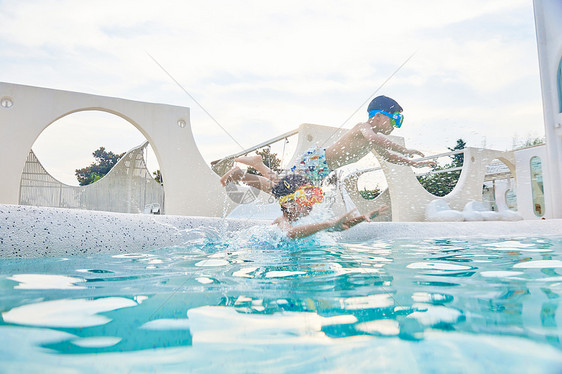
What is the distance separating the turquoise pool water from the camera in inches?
28.5

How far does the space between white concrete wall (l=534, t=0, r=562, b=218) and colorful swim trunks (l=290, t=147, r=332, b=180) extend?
8.63m

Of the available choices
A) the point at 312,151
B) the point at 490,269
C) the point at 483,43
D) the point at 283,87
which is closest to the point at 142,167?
the point at 283,87

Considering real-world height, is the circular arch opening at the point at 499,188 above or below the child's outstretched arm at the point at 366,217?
above

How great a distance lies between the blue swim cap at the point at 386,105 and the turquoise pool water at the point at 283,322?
2054mm

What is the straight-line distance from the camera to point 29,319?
0.98 m

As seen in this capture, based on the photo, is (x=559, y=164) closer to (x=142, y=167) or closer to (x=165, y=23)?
(x=165, y=23)

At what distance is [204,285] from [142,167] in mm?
8834

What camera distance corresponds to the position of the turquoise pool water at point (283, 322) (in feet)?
2.38

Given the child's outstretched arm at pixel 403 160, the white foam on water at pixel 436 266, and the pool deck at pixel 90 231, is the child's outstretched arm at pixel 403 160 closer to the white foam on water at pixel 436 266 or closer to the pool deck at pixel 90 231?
the white foam on water at pixel 436 266

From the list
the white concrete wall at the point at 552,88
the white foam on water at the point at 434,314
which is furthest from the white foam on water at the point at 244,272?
the white concrete wall at the point at 552,88

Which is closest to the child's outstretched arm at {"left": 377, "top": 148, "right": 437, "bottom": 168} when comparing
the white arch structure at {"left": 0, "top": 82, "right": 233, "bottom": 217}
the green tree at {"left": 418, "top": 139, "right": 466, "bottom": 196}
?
the white arch structure at {"left": 0, "top": 82, "right": 233, "bottom": 217}

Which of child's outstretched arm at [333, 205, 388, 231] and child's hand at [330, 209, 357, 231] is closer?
child's outstretched arm at [333, 205, 388, 231]

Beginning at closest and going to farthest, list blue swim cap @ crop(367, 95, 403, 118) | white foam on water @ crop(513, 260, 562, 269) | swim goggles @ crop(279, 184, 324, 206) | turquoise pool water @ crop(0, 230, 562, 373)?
turquoise pool water @ crop(0, 230, 562, 373)
white foam on water @ crop(513, 260, 562, 269)
blue swim cap @ crop(367, 95, 403, 118)
swim goggles @ crop(279, 184, 324, 206)

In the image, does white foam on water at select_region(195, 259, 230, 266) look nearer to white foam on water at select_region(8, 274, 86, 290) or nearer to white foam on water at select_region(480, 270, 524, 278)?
white foam on water at select_region(8, 274, 86, 290)
